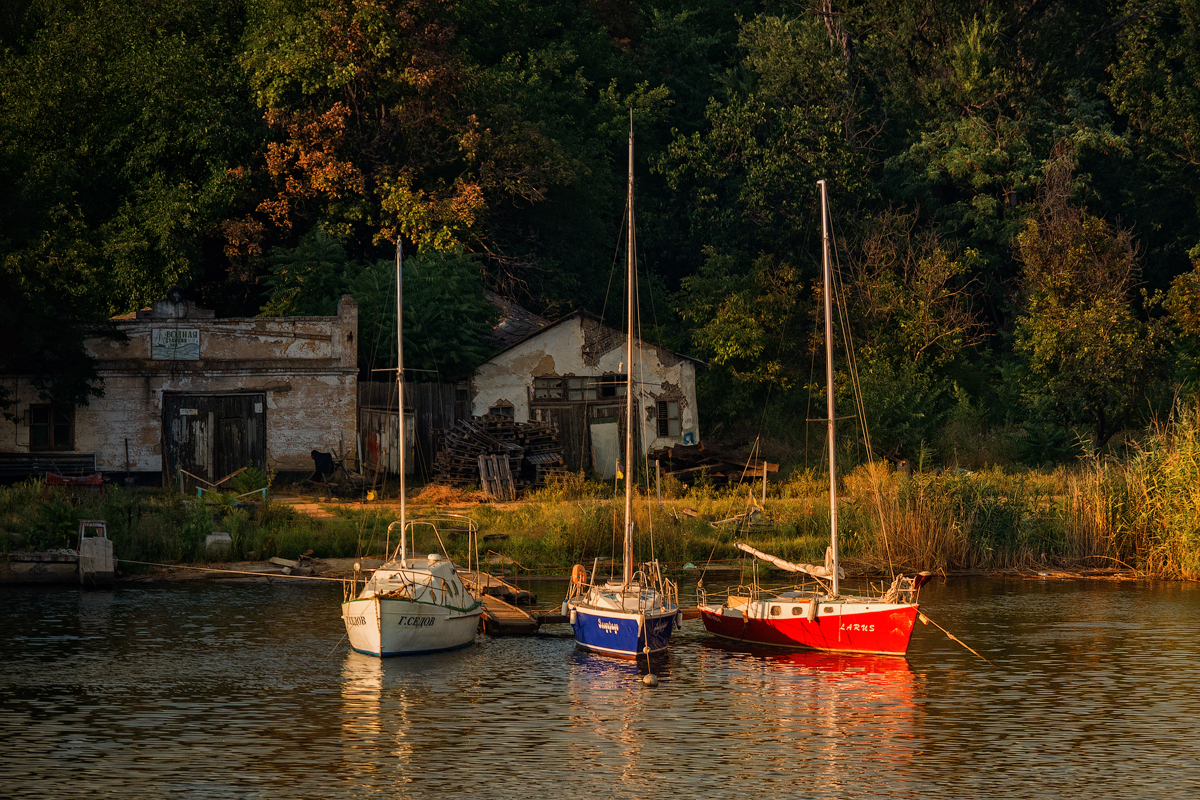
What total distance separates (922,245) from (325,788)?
42871 millimetres

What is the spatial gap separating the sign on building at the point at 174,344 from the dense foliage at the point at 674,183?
1778mm

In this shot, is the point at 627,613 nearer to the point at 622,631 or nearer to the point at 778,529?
the point at 622,631

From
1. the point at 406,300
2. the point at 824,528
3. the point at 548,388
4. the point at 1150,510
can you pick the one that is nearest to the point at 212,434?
the point at 406,300

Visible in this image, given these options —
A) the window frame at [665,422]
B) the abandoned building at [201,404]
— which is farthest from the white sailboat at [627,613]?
the window frame at [665,422]

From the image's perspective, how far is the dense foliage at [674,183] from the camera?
150 feet

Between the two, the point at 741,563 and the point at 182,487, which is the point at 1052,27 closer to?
the point at 741,563

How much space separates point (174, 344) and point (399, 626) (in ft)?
67.3

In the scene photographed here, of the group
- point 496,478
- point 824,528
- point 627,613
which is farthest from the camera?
point 496,478

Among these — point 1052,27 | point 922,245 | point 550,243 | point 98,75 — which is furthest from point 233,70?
point 1052,27

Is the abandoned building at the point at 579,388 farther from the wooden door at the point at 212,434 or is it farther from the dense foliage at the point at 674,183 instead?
the wooden door at the point at 212,434

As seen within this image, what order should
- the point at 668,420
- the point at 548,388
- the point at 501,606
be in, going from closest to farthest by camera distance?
the point at 501,606
the point at 548,388
the point at 668,420

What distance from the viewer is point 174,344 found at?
41406 mm

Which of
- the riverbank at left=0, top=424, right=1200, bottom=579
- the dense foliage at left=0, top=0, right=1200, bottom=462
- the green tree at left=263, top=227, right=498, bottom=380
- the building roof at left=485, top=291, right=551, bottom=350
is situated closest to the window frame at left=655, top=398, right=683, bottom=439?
the building roof at left=485, top=291, right=551, bottom=350

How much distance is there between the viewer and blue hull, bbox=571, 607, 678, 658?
23.5 meters
